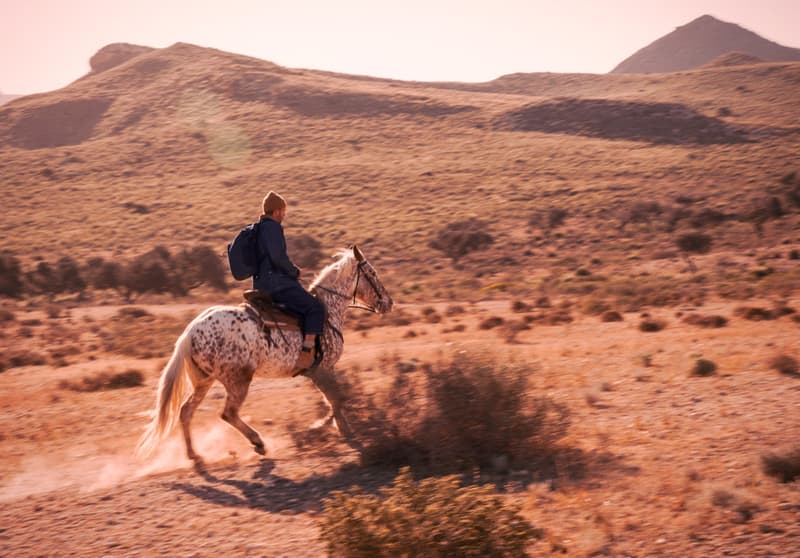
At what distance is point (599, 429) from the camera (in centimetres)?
819

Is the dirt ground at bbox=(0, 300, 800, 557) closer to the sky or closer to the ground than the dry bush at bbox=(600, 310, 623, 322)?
closer to the sky

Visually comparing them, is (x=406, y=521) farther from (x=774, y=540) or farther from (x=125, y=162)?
(x=125, y=162)

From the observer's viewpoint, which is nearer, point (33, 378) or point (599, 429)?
point (599, 429)

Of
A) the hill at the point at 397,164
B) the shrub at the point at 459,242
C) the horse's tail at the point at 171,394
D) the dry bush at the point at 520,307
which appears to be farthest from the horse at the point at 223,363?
the shrub at the point at 459,242

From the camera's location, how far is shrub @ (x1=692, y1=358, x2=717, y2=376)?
403 inches

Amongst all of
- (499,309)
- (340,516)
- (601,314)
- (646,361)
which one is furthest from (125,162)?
(340,516)

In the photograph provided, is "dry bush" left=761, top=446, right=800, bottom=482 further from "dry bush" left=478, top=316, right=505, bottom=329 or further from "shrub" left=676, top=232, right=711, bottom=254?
"shrub" left=676, top=232, right=711, bottom=254

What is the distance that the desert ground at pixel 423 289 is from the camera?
253 inches

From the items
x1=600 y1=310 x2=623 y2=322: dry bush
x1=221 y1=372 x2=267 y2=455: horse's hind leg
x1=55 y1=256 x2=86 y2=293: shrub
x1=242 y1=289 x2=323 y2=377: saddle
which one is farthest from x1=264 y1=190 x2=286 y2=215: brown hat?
x1=55 y1=256 x2=86 y2=293: shrub

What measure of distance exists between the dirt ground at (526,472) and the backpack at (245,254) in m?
2.10

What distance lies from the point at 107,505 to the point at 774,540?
5.74 meters

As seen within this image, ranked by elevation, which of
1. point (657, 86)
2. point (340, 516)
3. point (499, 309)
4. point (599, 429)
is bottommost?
point (499, 309)

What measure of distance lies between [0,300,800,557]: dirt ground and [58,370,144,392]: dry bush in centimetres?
33

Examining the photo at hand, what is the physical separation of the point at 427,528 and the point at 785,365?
278 inches
